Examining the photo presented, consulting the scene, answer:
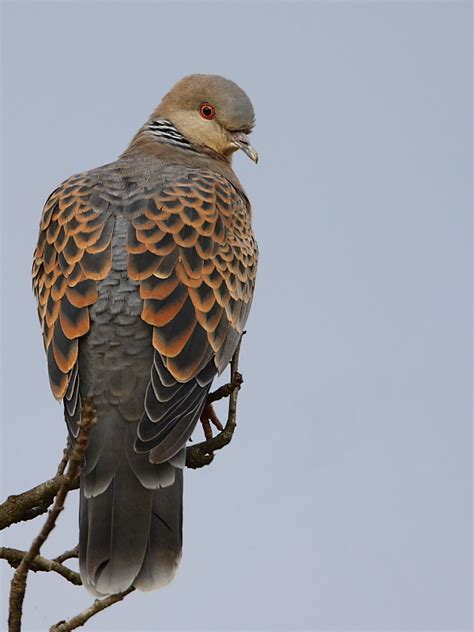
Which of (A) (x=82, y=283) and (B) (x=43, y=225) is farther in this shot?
(B) (x=43, y=225)

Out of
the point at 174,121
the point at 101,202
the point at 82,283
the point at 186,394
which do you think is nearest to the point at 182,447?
the point at 186,394

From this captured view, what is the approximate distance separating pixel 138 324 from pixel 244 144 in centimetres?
257

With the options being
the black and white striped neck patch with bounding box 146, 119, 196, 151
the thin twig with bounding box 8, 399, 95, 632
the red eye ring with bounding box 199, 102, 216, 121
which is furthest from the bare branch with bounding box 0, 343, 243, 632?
the red eye ring with bounding box 199, 102, 216, 121

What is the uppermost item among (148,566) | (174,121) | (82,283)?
(174,121)

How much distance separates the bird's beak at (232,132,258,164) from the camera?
7.27m

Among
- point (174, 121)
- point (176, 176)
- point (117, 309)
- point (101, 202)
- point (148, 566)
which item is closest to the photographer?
point (148, 566)

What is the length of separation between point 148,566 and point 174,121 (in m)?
3.77

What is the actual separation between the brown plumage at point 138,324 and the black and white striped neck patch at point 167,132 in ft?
2.63

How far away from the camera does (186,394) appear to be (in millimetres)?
5207

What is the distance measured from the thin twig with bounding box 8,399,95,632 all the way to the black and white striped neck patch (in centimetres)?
425

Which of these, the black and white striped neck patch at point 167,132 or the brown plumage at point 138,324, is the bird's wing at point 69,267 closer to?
the brown plumage at point 138,324

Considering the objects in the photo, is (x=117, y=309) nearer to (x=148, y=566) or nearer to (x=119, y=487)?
(x=119, y=487)

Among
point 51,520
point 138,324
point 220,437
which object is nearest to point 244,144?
point 138,324

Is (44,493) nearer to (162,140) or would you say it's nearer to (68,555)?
(68,555)
